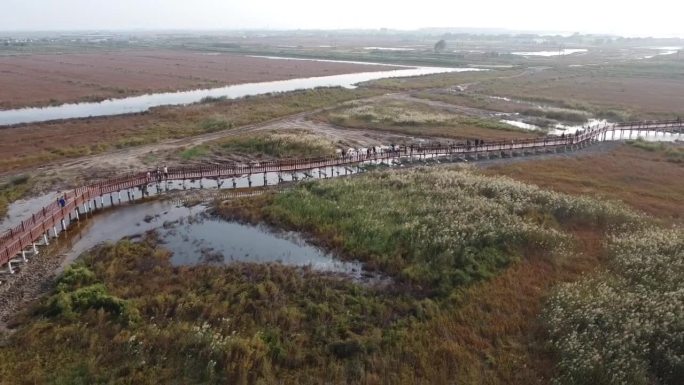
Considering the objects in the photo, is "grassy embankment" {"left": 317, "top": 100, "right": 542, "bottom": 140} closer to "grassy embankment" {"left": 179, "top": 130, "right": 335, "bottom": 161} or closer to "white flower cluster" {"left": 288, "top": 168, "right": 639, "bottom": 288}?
"grassy embankment" {"left": 179, "top": 130, "right": 335, "bottom": 161}

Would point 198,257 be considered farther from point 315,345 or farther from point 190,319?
point 315,345

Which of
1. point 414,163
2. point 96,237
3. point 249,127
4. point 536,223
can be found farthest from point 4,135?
point 536,223

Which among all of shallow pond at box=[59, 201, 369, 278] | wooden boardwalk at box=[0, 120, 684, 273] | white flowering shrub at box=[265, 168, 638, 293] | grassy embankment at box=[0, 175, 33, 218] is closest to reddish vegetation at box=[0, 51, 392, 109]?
grassy embankment at box=[0, 175, 33, 218]

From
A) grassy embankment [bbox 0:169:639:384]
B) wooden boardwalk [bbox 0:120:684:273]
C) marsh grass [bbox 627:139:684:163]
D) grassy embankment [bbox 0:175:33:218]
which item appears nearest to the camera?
grassy embankment [bbox 0:169:639:384]

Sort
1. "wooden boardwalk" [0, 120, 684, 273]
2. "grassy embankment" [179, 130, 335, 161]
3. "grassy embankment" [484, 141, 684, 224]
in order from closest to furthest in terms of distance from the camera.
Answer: "wooden boardwalk" [0, 120, 684, 273] → "grassy embankment" [484, 141, 684, 224] → "grassy embankment" [179, 130, 335, 161]

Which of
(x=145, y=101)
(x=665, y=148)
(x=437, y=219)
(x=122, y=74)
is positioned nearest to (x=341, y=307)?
(x=437, y=219)

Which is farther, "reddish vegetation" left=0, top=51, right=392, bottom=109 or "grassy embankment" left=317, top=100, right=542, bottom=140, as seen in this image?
"reddish vegetation" left=0, top=51, right=392, bottom=109

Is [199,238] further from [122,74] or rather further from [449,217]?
[122,74]
